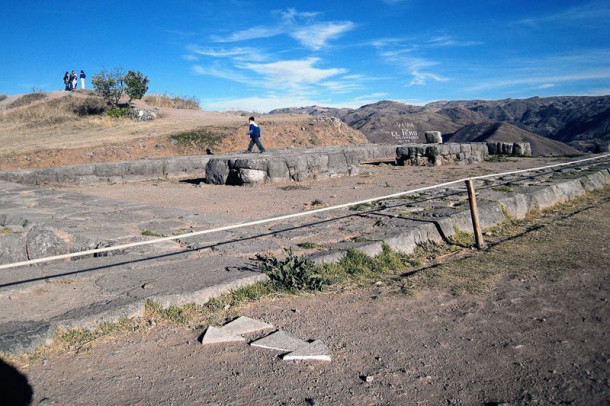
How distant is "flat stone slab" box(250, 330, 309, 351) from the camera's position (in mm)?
2971

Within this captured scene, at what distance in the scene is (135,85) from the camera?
2803 centimetres

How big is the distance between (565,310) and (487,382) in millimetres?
1528

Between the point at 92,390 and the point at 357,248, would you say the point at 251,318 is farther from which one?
the point at 357,248

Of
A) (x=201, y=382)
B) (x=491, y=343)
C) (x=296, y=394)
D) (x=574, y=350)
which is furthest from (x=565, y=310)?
(x=201, y=382)

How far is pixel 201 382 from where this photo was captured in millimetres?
2539

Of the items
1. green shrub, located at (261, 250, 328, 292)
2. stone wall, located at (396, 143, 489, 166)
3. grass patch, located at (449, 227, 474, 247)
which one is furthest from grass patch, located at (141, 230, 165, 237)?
stone wall, located at (396, 143, 489, 166)

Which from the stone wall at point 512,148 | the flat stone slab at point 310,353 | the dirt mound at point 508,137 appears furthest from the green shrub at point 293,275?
the dirt mound at point 508,137

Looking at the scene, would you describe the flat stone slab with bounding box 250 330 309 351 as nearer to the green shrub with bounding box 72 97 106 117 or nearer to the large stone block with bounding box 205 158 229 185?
the large stone block with bounding box 205 158 229 185

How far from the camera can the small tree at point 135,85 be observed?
91.3 ft

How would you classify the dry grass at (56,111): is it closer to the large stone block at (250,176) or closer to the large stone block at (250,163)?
the large stone block at (250,163)

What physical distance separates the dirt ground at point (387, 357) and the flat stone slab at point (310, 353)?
0.07 meters

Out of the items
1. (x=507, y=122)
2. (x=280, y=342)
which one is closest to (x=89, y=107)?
(x=280, y=342)

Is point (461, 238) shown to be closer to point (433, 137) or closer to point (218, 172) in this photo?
point (218, 172)

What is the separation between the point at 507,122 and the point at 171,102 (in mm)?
72358
